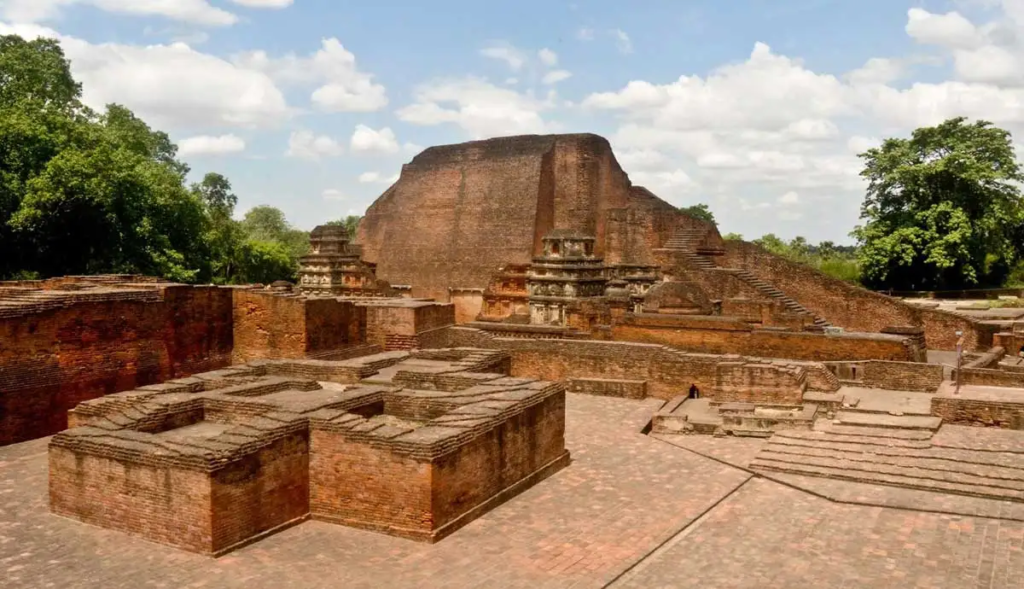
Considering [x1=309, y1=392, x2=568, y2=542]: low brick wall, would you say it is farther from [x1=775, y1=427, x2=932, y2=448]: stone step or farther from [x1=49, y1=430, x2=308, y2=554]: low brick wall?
[x1=775, y1=427, x2=932, y2=448]: stone step

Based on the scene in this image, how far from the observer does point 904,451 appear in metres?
10.5

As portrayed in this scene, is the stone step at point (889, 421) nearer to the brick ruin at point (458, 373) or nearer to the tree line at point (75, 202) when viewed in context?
the brick ruin at point (458, 373)

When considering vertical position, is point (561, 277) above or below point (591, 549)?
above

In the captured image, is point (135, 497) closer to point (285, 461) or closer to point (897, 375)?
point (285, 461)

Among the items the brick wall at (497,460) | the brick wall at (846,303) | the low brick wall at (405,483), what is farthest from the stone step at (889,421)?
the brick wall at (846,303)

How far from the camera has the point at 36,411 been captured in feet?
35.7

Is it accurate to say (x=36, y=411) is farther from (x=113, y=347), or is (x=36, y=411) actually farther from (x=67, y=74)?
(x=67, y=74)

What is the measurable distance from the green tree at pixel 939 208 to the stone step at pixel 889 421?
1720 cm

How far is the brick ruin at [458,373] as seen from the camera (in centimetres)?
779

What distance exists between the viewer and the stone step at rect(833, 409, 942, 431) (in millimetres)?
11438

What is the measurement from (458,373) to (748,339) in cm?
726

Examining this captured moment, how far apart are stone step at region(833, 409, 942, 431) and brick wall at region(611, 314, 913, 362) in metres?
3.10

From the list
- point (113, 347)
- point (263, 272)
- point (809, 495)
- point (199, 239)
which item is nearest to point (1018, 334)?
point (809, 495)

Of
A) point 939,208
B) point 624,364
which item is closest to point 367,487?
point 624,364
